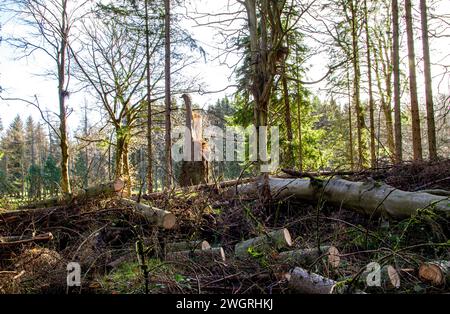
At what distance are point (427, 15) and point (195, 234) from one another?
10.8 meters

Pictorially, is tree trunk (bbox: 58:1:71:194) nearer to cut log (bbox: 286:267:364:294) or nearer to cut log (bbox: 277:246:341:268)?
cut log (bbox: 277:246:341:268)

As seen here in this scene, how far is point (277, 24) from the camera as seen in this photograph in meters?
5.78

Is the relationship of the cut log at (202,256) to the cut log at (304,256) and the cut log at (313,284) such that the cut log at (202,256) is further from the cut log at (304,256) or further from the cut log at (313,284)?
the cut log at (313,284)

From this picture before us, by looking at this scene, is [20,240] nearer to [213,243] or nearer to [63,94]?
[213,243]

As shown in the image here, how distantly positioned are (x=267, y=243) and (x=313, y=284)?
151cm

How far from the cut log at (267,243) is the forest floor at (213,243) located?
0.17 metres

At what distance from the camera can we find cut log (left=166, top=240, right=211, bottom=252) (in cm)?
497

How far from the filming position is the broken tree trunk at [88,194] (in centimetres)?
677

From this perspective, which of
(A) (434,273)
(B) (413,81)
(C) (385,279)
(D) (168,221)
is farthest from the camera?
(B) (413,81)

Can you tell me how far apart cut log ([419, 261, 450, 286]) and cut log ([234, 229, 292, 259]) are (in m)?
1.71

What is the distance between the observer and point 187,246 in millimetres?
5180

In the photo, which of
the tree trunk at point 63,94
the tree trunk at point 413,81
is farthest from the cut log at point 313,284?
the tree trunk at point 63,94

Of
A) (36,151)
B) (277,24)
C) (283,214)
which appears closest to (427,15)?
(277,24)

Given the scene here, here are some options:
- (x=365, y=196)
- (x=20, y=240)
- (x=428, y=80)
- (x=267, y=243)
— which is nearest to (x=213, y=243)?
(x=267, y=243)
